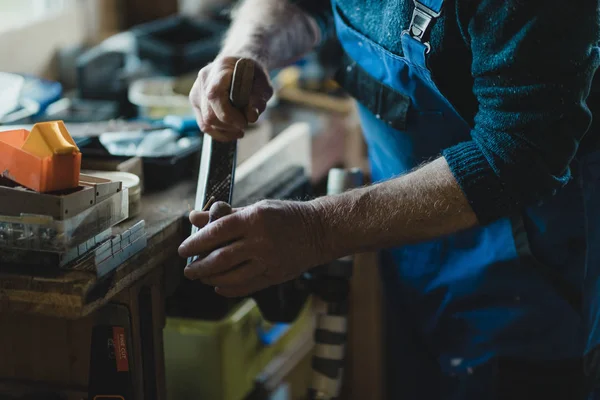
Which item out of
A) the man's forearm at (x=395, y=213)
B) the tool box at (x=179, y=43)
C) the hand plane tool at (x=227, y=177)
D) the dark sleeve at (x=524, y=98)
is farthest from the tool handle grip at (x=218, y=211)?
the tool box at (x=179, y=43)

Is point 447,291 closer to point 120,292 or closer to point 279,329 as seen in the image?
point 279,329

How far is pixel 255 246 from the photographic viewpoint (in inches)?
33.1

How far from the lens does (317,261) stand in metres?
0.87

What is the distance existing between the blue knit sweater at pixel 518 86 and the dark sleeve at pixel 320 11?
401mm

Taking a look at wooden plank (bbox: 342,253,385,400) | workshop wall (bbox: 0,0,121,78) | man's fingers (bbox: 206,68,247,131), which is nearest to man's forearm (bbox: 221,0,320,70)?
man's fingers (bbox: 206,68,247,131)

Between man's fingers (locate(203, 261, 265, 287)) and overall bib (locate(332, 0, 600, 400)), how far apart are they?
0.32 m

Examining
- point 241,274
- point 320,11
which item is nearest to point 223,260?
point 241,274

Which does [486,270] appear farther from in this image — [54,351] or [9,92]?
[9,92]

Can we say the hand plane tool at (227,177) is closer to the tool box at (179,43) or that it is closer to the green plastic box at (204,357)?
the green plastic box at (204,357)

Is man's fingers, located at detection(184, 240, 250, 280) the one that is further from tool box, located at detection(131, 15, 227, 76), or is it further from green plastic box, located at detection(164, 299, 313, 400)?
tool box, located at detection(131, 15, 227, 76)

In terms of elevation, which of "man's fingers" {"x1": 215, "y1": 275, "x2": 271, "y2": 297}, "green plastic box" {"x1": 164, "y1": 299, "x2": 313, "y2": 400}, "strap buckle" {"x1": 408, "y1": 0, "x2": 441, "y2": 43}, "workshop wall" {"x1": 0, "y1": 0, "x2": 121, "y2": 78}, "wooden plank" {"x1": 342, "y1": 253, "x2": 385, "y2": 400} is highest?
"strap buckle" {"x1": 408, "y1": 0, "x2": 441, "y2": 43}

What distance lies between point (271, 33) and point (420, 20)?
1.12ft

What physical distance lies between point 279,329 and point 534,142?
0.72 metres

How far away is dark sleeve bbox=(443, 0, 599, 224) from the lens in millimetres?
788
